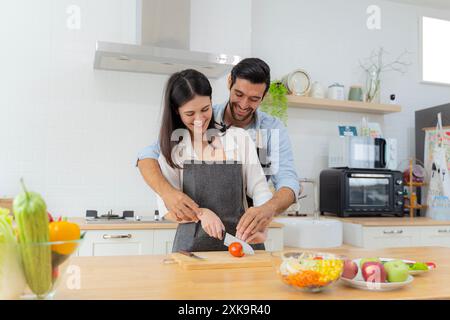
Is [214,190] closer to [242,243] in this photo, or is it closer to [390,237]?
[242,243]

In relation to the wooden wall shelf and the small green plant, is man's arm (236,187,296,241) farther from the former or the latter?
the wooden wall shelf

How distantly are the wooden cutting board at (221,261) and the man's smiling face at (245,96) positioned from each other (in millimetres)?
700

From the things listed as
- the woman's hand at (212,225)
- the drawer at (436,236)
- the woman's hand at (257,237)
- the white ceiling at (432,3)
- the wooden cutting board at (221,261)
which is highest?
the white ceiling at (432,3)

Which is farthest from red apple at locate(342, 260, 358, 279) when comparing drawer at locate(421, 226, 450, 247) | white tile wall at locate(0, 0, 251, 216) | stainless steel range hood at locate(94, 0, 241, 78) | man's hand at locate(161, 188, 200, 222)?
drawer at locate(421, 226, 450, 247)

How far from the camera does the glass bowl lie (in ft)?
Result: 3.03

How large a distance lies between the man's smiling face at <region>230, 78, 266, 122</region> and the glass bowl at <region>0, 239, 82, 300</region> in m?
1.19

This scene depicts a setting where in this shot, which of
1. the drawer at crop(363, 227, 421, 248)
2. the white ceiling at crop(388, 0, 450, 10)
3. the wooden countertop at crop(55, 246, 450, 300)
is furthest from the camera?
the white ceiling at crop(388, 0, 450, 10)

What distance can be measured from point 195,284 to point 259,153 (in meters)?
1.05

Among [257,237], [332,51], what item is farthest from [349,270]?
[332,51]

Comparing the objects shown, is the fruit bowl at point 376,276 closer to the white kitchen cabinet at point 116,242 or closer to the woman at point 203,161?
the woman at point 203,161

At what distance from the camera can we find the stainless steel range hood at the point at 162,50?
9.86ft

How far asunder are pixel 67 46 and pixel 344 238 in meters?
2.60

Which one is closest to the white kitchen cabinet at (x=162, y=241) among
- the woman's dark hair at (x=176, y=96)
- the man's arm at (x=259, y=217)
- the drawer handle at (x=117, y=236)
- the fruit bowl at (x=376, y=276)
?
the drawer handle at (x=117, y=236)

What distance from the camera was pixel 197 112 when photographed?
5.90ft
